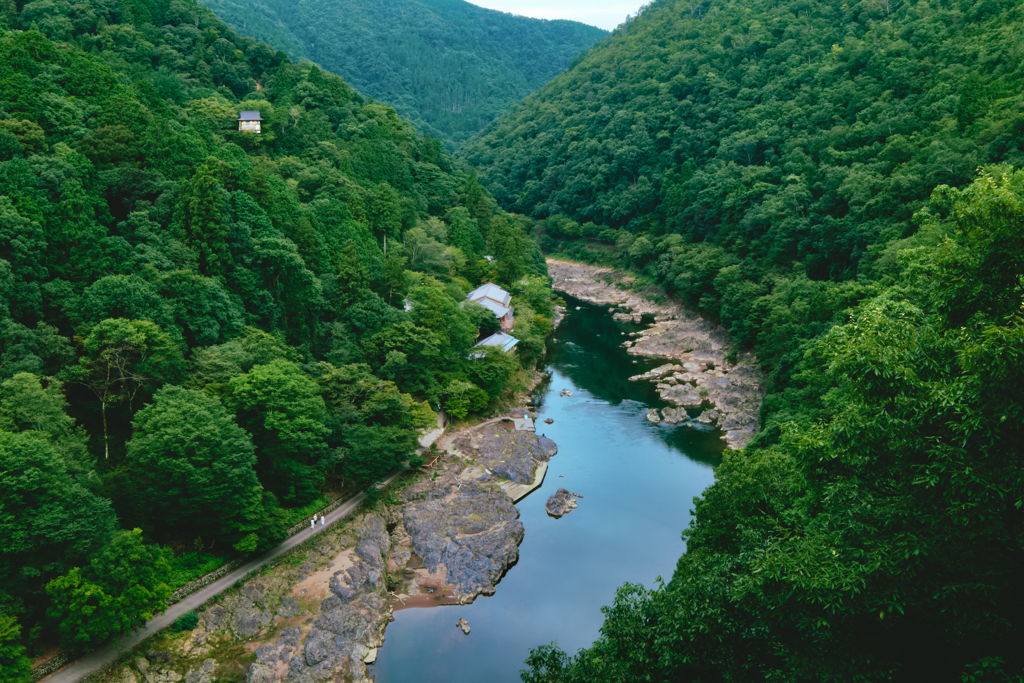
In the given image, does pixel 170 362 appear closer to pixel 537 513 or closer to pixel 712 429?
pixel 537 513

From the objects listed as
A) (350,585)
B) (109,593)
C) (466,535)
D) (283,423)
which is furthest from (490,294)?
(109,593)

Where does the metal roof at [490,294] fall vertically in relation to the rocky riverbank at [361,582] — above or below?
above

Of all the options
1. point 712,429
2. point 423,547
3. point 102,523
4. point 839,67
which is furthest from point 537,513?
point 839,67

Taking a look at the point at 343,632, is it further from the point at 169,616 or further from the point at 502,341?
the point at 502,341

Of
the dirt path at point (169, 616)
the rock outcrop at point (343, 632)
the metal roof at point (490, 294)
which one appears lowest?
the rock outcrop at point (343, 632)

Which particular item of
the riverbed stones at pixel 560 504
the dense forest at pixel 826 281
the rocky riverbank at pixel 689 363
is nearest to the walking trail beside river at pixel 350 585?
the riverbed stones at pixel 560 504

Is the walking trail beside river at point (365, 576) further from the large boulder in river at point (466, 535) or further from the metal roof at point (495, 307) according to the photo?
the metal roof at point (495, 307)

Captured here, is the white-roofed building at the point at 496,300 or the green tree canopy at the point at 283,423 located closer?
the green tree canopy at the point at 283,423
